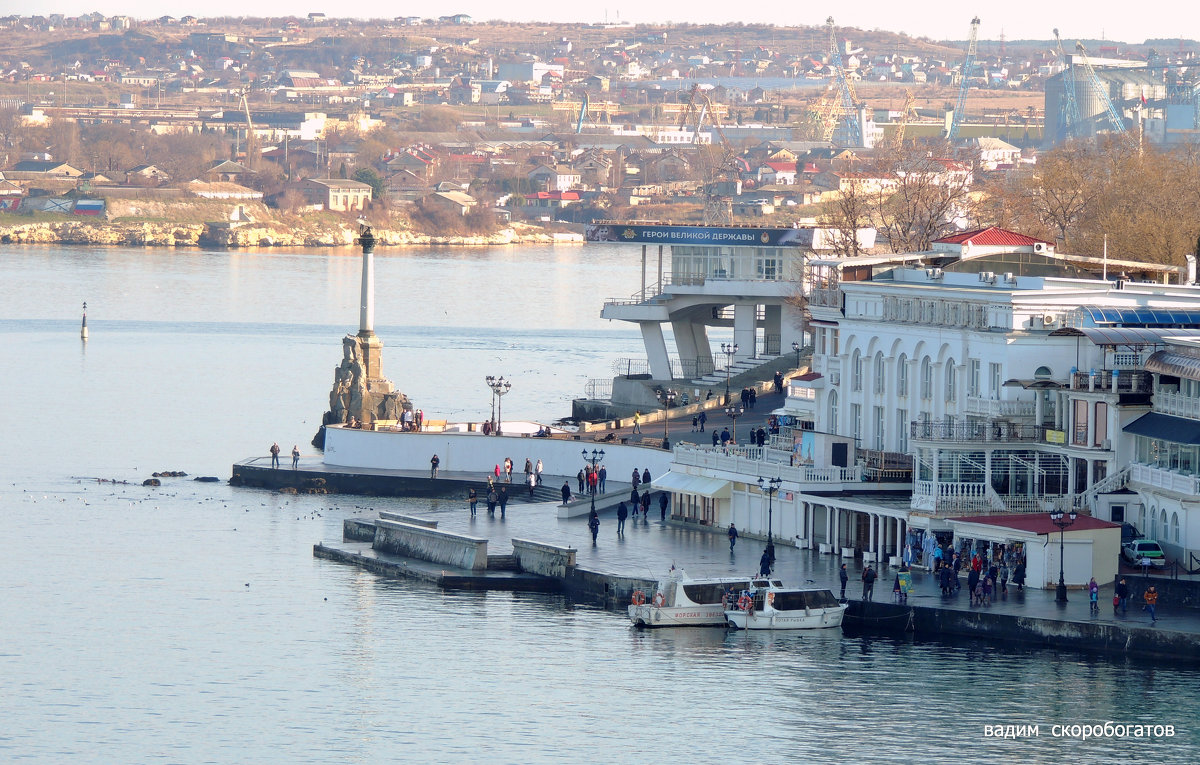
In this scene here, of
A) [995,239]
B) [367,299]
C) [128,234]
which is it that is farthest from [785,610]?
[128,234]

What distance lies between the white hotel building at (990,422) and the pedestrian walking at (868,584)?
1849 millimetres

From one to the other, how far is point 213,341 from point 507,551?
60.7m

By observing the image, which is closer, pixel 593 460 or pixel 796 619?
pixel 796 619

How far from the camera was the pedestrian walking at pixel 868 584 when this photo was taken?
38.5 meters

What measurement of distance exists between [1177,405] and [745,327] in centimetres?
3041

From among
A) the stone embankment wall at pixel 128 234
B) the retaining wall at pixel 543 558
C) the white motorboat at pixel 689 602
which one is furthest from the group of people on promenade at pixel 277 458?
the stone embankment wall at pixel 128 234

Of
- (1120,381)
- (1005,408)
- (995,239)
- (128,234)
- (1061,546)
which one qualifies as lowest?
(1061,546)

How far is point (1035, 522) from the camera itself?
39.2 m

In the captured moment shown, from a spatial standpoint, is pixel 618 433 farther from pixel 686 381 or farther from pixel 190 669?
pixel 190 669

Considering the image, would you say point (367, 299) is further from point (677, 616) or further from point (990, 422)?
point (677, 616)

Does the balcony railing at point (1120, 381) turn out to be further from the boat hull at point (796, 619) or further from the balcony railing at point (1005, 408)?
the boat hull at point (796, 619)

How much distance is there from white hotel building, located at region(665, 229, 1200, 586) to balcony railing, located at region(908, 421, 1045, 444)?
0.04 meters

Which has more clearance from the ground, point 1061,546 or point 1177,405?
point 1177,405

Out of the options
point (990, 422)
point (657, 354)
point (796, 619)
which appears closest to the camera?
point (796, 619)
